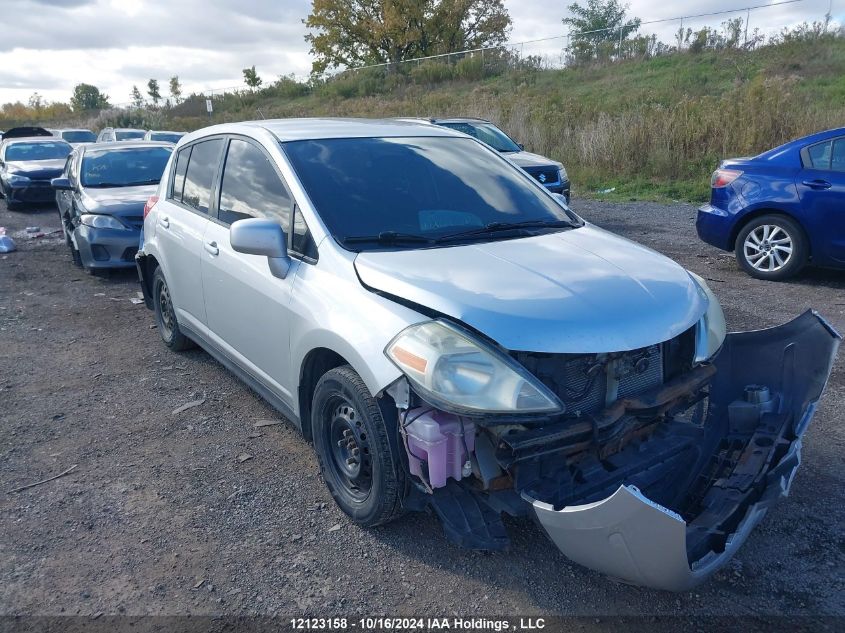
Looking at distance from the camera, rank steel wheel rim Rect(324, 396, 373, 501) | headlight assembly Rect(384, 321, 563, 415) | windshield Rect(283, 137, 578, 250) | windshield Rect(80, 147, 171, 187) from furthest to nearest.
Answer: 1. windshield Rect(80, 147, 171, 187)
2. windshield Rect(283, 137, 578, 250)
3. steel wheel rim Rect(324, 396, 373, 501)
4. headlight assembly Rect(384, 321, 563, 415)

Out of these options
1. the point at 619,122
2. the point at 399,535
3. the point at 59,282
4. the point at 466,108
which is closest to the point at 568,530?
the point at 399,535

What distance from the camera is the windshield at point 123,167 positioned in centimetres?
948

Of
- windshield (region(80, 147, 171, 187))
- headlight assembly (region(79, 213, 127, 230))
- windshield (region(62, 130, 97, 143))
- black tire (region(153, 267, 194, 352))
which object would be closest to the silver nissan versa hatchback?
black tire (region(153, 267, 194, 352))

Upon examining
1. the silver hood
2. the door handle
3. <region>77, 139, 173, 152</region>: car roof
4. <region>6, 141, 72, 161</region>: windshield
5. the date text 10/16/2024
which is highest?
<region>77, 139, 173, 152</region>: car roof

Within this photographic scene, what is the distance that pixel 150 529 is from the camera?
3381 mm

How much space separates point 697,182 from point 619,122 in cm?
291

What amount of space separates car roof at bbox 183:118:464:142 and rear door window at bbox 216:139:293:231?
0.52 ft

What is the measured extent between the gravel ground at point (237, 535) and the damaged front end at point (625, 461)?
0.36m

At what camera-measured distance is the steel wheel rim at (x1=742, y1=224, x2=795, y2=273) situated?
7.35 meters

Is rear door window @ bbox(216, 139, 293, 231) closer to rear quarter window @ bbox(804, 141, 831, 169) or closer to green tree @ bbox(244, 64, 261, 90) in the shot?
rear quarter window @ bbox(804, 141, 831, 169)

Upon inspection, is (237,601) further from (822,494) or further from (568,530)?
(822,494)

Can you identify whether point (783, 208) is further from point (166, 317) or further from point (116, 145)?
point (116, 145)

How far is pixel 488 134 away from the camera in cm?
1307

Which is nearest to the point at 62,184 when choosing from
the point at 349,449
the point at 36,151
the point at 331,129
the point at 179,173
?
the point at 179,173
